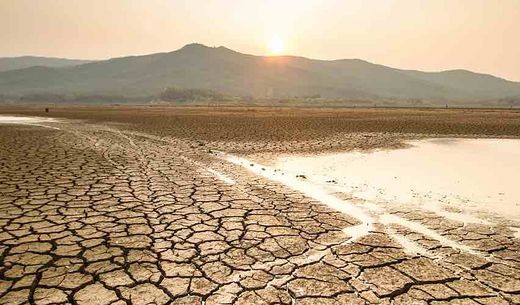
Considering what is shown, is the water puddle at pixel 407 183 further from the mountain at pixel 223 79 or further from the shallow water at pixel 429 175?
the mountain at pixel 223 79

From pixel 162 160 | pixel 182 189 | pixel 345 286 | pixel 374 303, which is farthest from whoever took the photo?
pixel 162 160

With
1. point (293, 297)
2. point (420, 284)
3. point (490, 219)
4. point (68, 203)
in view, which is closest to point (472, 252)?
point (420, 284)

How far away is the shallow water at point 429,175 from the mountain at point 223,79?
121 meters

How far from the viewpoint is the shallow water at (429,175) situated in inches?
223

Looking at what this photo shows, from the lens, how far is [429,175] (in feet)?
25.1

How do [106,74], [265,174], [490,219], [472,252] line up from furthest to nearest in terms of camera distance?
[106,74]
[265,174]
[490,219]
[472,252]

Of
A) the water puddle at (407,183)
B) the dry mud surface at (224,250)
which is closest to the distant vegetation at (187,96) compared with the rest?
the water puddle at (407,183)

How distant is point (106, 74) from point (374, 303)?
180 m

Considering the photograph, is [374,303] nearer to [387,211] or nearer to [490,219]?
[387,211]

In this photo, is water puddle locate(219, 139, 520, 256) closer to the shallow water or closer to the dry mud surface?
the shallow water

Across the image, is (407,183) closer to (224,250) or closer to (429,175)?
(429,175)

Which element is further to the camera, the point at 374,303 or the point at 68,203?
the point at 68,203

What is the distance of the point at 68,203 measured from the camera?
532 centimetres

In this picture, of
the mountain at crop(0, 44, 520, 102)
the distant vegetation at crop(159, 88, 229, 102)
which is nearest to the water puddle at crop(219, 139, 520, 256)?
the distant vegetation at crop(159, 88, 229, 102)
